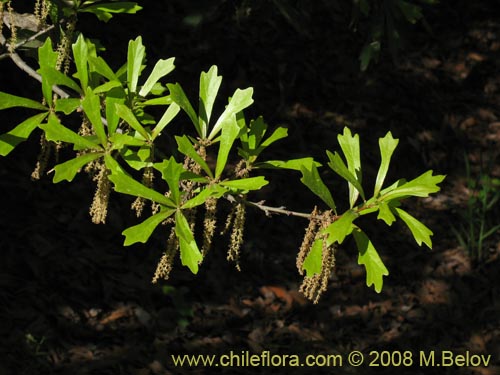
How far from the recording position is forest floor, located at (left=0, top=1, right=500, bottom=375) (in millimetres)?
3756

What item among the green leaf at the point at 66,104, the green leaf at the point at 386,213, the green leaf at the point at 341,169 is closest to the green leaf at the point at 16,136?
the green leaf at the point at 66,104

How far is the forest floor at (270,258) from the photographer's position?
376 centimetres

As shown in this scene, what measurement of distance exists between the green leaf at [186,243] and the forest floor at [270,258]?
194 cm

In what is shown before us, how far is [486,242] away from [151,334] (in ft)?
7.70

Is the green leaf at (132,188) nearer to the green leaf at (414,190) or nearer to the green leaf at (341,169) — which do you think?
the green leaf at (341,169)

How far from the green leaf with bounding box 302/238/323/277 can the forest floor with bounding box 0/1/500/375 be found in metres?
1.92

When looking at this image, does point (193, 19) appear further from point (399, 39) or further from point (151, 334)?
point (151, 334)

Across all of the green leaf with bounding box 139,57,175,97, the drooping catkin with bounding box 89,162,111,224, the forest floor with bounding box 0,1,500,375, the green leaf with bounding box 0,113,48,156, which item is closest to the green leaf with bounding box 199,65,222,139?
the green leaf with bounding box 139,57,175,97

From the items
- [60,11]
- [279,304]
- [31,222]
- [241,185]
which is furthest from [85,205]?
[241,185]

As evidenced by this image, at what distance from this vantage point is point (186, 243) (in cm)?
124

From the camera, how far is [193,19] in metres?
2.97

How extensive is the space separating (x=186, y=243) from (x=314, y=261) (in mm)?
238

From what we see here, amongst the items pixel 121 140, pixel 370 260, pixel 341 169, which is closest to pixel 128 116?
pixel 121 140

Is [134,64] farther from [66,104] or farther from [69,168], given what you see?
[69,168]
